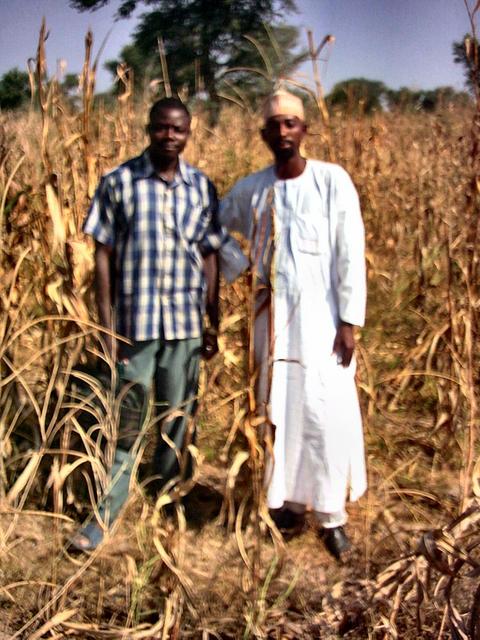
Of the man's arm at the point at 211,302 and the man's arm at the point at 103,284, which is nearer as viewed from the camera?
the man's arm at the point at 103,284

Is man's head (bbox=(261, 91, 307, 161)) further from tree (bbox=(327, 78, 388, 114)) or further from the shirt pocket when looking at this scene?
tree (bbox=(327, 78, 388, 114))

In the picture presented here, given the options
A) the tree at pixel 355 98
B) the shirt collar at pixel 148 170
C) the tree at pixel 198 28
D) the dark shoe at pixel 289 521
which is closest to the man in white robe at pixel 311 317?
the dark shoe at pixel 289 521

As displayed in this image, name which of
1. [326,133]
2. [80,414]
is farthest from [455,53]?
[80,414]

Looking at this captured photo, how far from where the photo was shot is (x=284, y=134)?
210 centimetres

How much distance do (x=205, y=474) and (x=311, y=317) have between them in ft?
2.99

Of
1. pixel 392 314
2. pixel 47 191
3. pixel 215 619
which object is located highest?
pixel 47 191

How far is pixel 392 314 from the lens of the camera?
3.70 meters

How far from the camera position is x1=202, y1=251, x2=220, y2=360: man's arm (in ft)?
7.59

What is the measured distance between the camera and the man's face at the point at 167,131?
2.12 m

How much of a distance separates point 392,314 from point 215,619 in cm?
218

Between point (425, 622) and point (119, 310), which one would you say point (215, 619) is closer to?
point (425, 622)

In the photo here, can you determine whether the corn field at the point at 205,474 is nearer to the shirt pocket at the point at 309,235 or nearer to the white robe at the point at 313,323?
the white robe at the point at 313,323

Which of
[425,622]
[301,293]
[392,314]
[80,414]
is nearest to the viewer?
[425,622]

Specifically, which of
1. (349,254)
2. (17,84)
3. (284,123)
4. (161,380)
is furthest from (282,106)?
(17,84)
